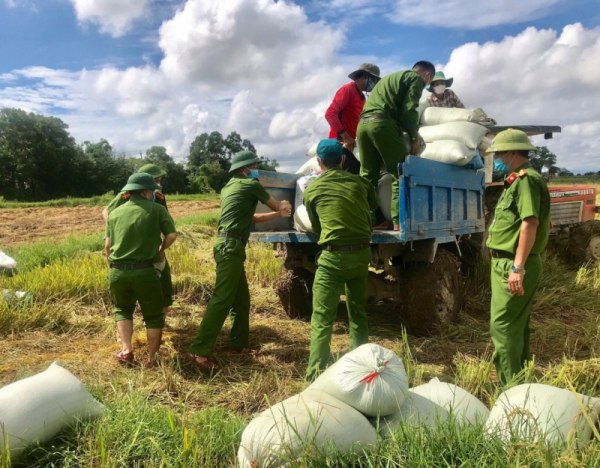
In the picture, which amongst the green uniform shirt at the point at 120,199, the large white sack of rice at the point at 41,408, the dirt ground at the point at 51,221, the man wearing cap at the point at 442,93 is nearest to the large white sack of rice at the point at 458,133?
the man wearing cap at the point at 442,93

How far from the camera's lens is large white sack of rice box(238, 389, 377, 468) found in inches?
72.7

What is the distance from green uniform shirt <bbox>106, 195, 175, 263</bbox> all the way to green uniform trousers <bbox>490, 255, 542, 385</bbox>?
2.54 metres

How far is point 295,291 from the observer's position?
5.07m

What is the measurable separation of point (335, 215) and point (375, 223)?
3.67 ft

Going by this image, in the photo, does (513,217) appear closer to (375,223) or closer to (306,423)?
(375,223)

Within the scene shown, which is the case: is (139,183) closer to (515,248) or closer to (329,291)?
(329,291)

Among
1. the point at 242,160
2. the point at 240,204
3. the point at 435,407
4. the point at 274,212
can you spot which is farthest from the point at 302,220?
the point at 435,407

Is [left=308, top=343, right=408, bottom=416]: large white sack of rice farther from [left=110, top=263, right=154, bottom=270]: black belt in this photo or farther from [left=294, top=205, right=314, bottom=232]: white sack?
[left=294, top=205, right=314, bottom=232]: white sack

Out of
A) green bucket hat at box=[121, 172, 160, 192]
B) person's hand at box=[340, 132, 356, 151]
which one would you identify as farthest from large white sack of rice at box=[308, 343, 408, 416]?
person's hand at box=[340, 132, 356, 151]

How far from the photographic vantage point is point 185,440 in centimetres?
192

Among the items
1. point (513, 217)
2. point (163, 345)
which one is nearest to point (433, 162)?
point (513, 217)

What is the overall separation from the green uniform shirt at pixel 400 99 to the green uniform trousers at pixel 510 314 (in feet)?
5.41

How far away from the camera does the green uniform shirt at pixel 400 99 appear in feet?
13.3

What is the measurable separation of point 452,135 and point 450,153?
0.33 metres
